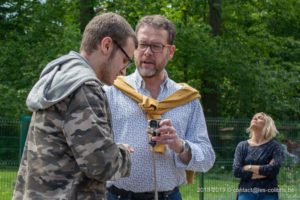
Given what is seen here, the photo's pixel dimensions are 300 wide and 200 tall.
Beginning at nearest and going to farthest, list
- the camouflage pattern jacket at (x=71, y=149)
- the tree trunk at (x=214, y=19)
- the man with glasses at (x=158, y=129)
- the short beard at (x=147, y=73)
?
the camouflage pattern jacket at (x=71, y=149)
the man with glasses at (x=158, y=129)
the short beard at (x=147, y=73)
the tree trunk at (x=214, y=19)

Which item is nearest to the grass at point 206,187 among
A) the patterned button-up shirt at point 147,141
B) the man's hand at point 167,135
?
the patterned button-up shirt at point 147,141

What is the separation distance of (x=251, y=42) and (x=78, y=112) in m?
20.3

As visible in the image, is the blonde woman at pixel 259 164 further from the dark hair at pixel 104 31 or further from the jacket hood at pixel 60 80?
the jacket hood at pixel 60 80

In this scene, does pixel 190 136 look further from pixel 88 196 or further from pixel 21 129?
pixel 21 129

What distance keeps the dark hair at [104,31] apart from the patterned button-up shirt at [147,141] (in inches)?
46.1

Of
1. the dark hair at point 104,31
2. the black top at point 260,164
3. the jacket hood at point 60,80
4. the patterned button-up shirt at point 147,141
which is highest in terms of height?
the dark hair at point 104,31

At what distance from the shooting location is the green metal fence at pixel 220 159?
9648mm

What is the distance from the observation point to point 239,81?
20688 mm

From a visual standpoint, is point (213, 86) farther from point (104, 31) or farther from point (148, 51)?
point (104, 31)

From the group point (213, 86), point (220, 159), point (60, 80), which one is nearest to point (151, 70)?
point (60, 80)

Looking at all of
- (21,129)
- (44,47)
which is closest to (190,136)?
(21,129)

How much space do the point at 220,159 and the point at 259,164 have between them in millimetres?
2848

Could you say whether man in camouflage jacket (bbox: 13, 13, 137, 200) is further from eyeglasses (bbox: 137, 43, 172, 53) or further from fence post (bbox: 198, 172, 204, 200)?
fence post (bbox: 198, 172, 204, 200)

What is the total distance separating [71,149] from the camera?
2355 mm
